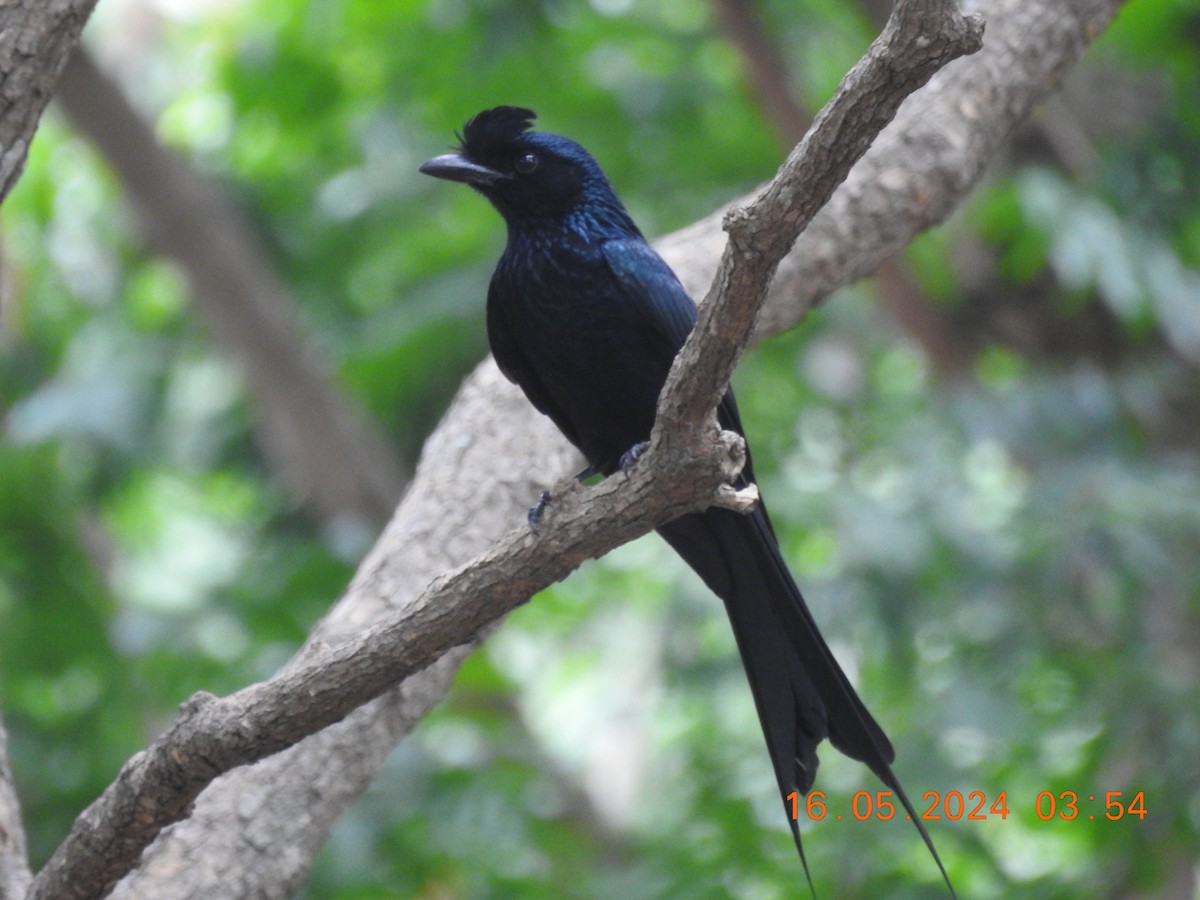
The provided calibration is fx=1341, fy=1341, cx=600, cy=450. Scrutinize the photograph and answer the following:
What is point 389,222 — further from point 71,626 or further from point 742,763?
point 742,763

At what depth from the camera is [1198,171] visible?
5.67 metres

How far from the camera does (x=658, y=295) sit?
2.84m

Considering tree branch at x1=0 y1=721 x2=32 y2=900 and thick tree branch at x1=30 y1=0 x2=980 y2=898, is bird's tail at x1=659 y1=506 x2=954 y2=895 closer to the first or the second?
thick tree branch at x1=30 y1=0 x2=980 y2=898

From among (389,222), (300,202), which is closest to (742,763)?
(389,222)

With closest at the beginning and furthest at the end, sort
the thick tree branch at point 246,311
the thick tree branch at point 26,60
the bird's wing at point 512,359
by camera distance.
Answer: the thick tree branch at point 26,60, the bird's wing at point 512,359, the thick tree branch at point 246,311

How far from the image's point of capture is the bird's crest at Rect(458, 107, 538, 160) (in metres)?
3.20

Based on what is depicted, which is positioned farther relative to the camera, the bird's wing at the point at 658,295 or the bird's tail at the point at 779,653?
the bird's wing at the point at 658,295

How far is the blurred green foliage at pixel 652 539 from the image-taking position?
4.57 m

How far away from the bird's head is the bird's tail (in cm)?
85
